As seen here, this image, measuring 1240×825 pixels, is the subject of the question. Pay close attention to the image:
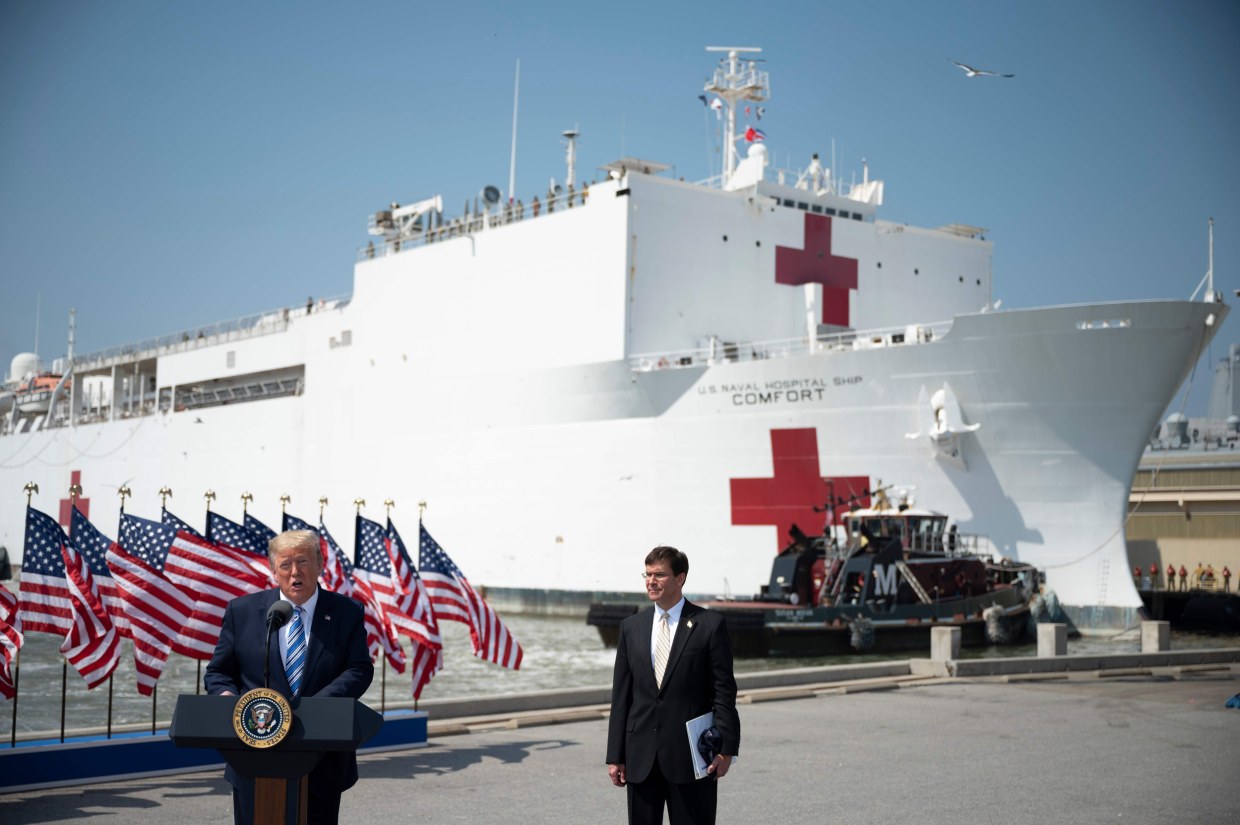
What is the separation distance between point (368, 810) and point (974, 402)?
11.9m

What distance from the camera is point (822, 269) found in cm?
2025

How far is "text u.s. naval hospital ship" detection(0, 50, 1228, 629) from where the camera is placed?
15.2m

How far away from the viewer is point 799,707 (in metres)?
8.09

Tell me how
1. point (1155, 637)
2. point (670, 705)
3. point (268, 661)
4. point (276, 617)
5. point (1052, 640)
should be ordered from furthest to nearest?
point (1155, 637)
point (1052, 640)
point (670, 705)
point (268, 661)
point (276, 617)

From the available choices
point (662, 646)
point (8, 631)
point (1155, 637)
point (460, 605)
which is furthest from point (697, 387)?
point (662, 646)

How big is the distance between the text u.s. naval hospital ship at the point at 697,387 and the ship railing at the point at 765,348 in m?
0.06

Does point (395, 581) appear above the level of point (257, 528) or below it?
below

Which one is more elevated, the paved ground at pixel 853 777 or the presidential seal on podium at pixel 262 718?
the presidential seal on podium at pixel 262 718

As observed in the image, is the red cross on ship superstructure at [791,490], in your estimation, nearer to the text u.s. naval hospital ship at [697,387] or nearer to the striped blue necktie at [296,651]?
the text u.s. naval hospital ship at [697,387]

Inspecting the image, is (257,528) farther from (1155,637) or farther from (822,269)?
(822,269)

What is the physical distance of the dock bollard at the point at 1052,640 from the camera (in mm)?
10758

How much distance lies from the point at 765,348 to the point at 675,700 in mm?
16334

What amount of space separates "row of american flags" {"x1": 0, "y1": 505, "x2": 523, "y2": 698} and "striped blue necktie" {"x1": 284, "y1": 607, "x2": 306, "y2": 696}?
2521 mm

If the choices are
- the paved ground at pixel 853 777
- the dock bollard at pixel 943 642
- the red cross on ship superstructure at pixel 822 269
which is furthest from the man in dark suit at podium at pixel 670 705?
the red cross on ship superstructure at pixel 822 269
